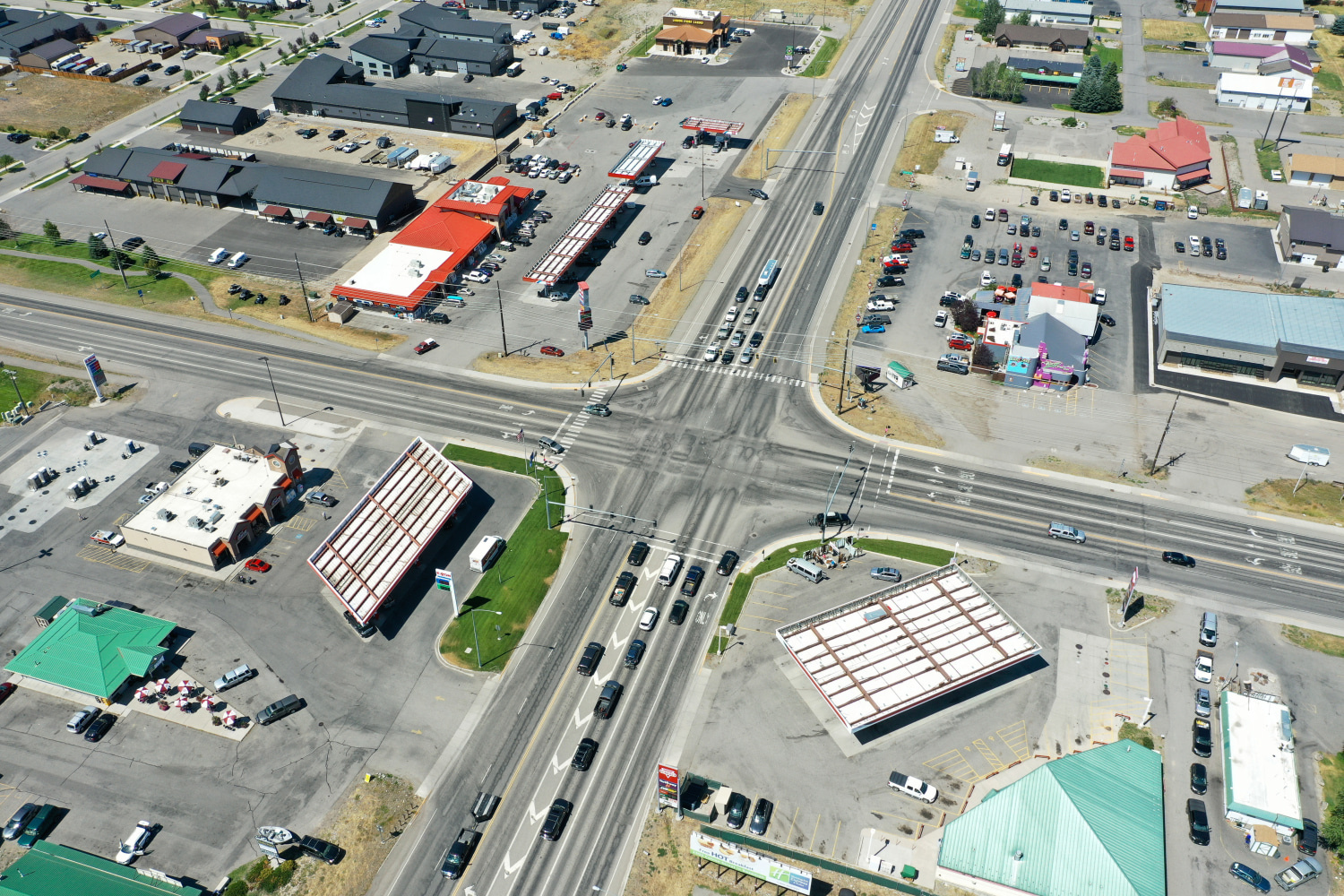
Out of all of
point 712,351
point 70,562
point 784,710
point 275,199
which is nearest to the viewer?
point 784,710

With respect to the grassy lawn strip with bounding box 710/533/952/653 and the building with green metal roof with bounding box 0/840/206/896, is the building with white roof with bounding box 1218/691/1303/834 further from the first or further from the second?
the building with green metal roof with bounding box 0/840/206/896

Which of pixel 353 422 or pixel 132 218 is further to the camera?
pixel 132 218

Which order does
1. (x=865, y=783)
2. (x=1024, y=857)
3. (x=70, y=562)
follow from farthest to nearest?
(x=70, y=562), (x=865, y=783), (x=1024, y=857)

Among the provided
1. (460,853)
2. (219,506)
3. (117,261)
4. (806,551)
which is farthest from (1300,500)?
(117,261)

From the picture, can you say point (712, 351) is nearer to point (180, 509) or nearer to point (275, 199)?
point (180, 509)

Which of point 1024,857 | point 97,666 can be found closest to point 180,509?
point 97,666

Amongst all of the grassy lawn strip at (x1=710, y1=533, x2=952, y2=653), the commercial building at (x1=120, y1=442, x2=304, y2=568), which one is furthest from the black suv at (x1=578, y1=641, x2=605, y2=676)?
the commercial building at (x1=120, y1=442, x2=304, y2=568)
